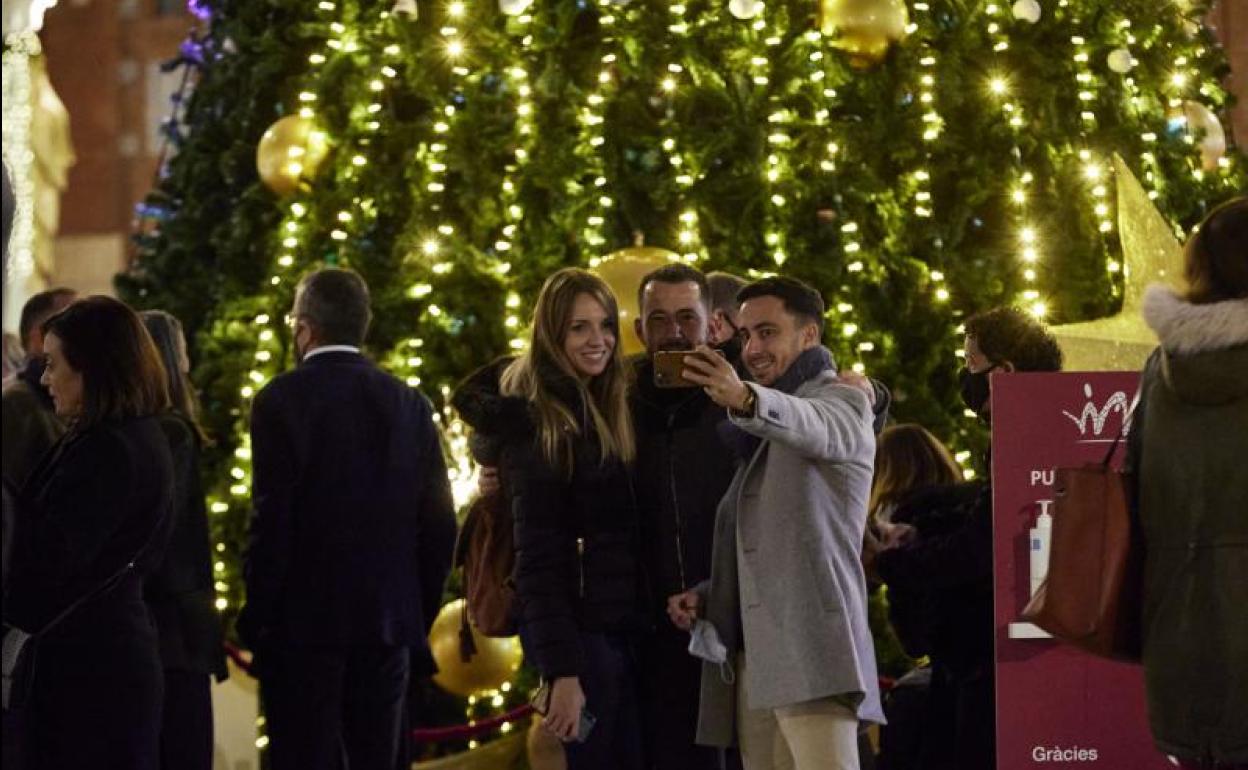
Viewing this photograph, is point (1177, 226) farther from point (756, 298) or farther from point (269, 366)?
point (756, 298)

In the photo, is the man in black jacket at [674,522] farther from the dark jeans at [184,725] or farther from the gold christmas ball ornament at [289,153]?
the gold christmas ball ornament at [289,153]

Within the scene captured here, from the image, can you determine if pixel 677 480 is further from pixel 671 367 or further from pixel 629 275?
pixel 629 275

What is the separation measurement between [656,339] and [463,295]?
152 inches

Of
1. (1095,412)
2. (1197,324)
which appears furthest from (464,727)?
(1197,324)

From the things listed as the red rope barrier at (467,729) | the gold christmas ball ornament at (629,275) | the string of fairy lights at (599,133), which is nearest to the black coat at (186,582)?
the gold christmas ball ornament at (629,275)

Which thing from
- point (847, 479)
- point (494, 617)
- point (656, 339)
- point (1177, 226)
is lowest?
point (494, 617)

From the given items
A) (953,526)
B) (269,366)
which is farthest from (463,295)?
(953,526)

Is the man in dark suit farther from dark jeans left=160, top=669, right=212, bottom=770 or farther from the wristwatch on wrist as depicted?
the wristwatch on wrist

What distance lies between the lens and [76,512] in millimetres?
5262

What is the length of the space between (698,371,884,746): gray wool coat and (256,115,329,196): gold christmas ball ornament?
16.9 feet

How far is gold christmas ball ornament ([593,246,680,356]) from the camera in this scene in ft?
28.9

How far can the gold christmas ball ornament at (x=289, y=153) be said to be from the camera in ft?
33.8

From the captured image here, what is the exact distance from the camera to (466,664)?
902cm

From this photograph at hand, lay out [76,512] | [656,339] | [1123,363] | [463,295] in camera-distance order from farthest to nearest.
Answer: [463,295], [1123,363], [656,339], [76,512]
